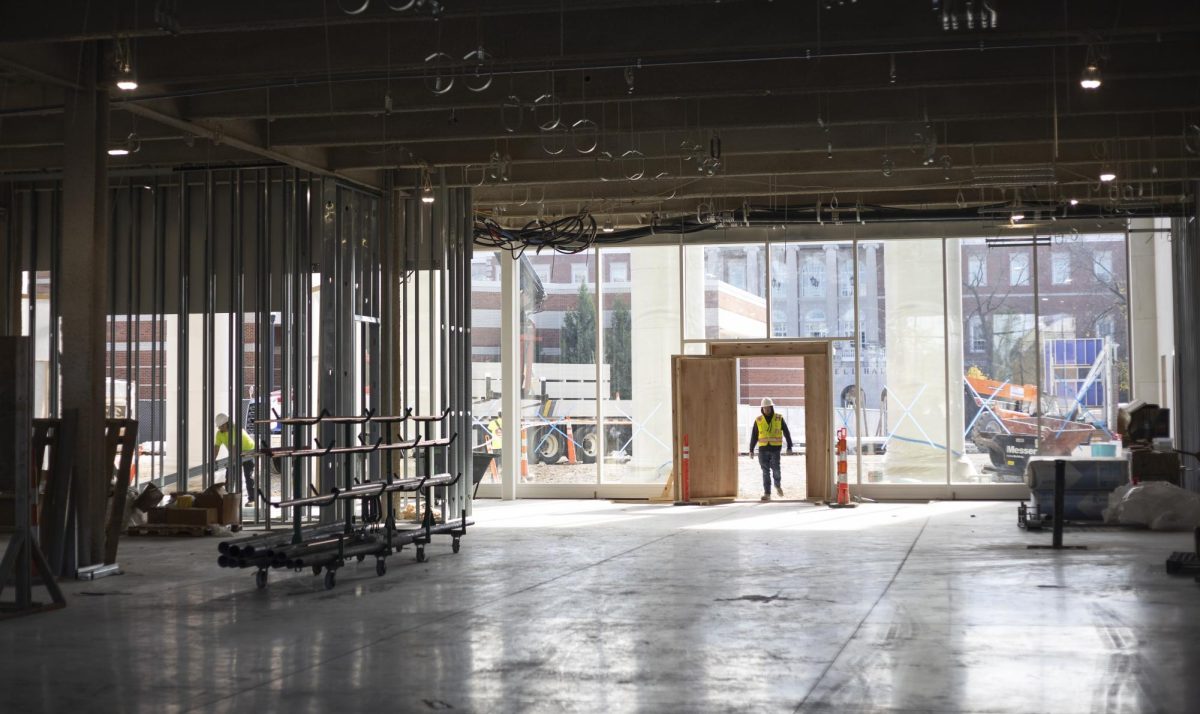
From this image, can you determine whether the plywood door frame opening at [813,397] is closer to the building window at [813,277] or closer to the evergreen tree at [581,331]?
the building window at [813,277]

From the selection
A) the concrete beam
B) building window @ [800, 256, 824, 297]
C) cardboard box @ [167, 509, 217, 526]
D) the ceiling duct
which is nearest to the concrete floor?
the concrete beam

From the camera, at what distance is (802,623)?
7695 millimetres

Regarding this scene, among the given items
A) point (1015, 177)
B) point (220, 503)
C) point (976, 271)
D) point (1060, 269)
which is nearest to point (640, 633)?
point (220, 503)

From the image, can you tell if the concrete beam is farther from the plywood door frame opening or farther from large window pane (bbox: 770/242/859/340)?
large window pane (bbox: 770/242/859/340)

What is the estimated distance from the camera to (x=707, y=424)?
18625 millimetres

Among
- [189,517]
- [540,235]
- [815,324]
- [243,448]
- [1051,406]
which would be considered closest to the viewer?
[189,517]

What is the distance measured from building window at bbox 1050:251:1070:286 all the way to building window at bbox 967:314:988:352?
1.23m

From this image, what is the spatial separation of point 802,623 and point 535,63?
5.24 m

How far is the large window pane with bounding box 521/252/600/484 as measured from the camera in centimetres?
1906

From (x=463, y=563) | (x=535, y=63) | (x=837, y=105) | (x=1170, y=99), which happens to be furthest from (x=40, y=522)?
(x=1170, y=99)

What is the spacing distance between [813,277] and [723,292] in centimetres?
140

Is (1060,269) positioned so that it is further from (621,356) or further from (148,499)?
(148,499)

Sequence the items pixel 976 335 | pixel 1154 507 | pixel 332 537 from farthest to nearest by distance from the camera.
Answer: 1. pixel 976 335
2. pixel 1154 507
3. pixel 332 537

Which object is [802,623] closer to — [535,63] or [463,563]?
[463,563]
